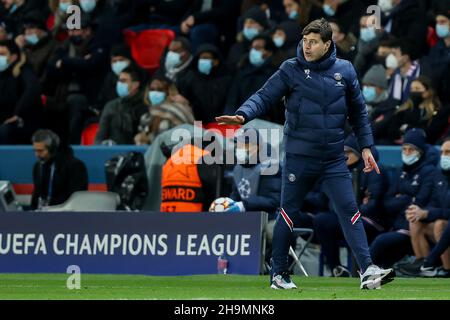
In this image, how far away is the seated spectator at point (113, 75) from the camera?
2150 centimetres

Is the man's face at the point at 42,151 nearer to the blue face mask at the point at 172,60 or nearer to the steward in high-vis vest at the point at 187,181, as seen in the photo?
the steward in high-vis vest at the point at 187,181

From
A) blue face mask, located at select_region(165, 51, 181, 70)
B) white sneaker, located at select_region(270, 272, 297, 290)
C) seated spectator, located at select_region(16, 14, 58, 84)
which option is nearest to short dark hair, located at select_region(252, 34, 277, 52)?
blue face mask, located at select_region(165, 51, 181, 70)

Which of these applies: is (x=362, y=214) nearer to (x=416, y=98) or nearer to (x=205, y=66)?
(x=416, y=98)

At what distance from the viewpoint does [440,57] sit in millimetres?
18922

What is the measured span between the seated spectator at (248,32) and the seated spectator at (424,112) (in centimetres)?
322

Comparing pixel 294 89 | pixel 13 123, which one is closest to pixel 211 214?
pixel 294 89

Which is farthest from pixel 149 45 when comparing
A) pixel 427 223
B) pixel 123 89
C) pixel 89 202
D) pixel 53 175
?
pixel 427 223

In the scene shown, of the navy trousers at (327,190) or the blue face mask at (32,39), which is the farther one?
the blue face mask at (32,39)

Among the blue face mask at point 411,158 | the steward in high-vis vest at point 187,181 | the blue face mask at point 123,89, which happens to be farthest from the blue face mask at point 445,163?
the blue face mask at point 123,89
